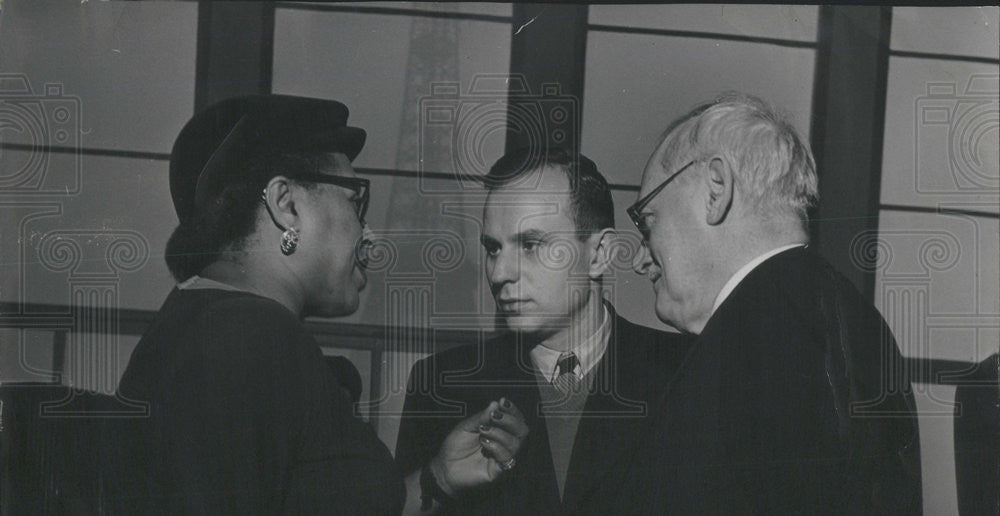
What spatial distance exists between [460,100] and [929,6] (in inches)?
59.6

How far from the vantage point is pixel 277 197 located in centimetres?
304

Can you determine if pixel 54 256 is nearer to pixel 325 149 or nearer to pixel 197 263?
pixel 197 263

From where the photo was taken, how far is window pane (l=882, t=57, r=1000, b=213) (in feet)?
10.5

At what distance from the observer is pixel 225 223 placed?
3.03 m

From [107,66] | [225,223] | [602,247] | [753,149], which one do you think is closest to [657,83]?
[753,149]

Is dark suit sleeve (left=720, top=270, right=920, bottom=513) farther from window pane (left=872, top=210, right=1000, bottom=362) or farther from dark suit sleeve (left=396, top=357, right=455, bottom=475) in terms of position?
dark suit sleeve (left=396, top=357, right=455, bottom=475)

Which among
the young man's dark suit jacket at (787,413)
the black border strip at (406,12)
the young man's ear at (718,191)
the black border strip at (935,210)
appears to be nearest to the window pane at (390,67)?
the black border strip at (406,12)

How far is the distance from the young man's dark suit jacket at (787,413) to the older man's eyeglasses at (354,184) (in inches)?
41.2

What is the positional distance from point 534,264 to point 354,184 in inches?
23.0

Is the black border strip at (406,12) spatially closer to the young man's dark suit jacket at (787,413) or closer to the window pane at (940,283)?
the young man's dark suit jacket at (787,413)

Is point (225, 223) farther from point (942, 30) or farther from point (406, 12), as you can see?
point (942, 30)

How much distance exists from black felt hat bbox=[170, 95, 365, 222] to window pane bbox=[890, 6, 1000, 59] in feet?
5.61

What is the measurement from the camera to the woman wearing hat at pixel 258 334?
2.89 m

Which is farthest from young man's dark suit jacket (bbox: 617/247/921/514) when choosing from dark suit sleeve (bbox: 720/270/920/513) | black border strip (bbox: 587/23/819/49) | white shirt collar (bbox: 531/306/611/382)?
black border strip (bbox: 587/23/819/49)
